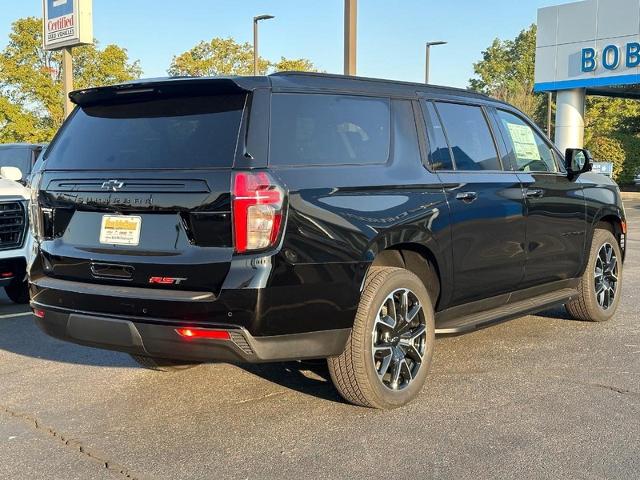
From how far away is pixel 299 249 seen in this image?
361 cm

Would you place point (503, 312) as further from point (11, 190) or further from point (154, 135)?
point (11, 190)

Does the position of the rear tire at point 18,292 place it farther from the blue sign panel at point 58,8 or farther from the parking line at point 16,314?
the blue sign panel at point 58,8

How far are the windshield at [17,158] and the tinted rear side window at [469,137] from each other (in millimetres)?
7242

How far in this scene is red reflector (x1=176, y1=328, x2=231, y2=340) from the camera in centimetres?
354

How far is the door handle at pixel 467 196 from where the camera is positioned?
4.64m

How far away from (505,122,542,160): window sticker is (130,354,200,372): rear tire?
287cm

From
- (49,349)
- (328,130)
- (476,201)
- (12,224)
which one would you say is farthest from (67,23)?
(328,130)

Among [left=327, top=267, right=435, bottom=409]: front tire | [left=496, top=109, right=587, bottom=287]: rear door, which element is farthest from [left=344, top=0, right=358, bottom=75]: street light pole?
[left=327, top=267, right=435, bottom=409]: front tire

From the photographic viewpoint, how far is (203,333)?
11.7 feet

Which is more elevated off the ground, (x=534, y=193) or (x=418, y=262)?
(x=534, y=193)

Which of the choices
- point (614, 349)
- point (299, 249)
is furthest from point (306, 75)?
point (614, 349)

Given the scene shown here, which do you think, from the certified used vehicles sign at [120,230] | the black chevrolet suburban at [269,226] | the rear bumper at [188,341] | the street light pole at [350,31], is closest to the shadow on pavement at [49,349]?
the black chevrolet suburban at [269,226]

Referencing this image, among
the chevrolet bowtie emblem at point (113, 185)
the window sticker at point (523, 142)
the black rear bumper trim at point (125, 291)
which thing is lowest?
the black rear bumper trim at point (125, 291)

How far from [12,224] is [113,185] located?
419cm
